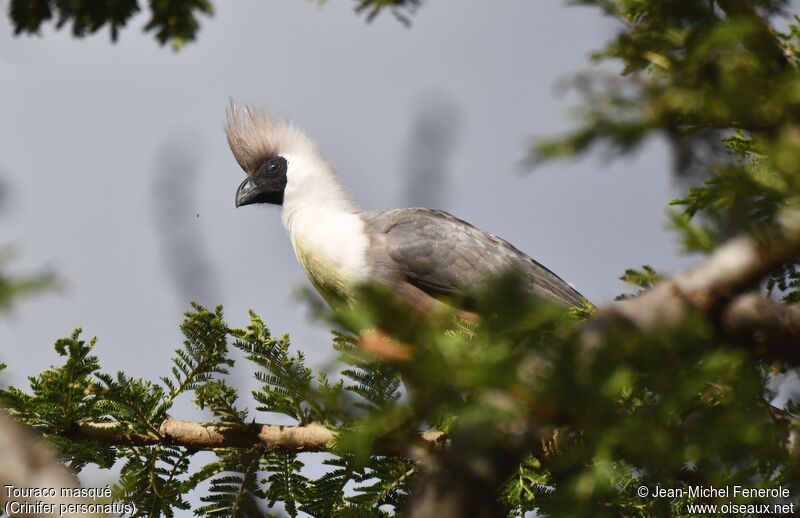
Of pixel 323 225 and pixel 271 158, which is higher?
pixel 271 158

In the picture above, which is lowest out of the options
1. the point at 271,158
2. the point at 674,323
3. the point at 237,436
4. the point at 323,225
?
the point at 674,323

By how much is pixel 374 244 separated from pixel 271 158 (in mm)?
1821

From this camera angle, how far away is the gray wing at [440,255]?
5.80 meters

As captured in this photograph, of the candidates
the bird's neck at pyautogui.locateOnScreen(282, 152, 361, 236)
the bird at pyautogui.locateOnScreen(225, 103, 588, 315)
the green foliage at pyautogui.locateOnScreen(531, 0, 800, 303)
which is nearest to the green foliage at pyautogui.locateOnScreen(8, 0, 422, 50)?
the green foliage at pyautogui.locateOnScreen(531, 0, 800, 303)

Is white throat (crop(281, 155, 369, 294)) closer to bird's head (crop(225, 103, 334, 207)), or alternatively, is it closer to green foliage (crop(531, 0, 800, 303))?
bird's head (crop(225, 103, 334, 207))

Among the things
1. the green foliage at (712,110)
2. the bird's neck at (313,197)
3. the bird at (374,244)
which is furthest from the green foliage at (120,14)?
the bird's neck at (313,197)

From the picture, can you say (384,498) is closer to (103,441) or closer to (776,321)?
(103,441)

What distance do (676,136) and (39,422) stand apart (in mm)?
2937

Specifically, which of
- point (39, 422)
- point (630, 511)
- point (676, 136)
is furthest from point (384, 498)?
point (676, 136)

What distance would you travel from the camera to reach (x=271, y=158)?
726cm

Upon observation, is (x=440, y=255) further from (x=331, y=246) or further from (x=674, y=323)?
(x=674, y=323)

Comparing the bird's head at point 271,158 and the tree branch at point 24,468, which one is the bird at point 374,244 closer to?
the bird's head at point 271,158

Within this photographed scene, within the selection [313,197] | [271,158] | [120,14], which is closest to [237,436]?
[120,14]

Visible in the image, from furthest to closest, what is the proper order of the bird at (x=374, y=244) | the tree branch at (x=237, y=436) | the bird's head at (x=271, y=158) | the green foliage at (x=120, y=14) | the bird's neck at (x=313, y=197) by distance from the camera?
the bird's head at (x=271, y=158) < the bird's neck at (x=313, y=197) < the bird at (x=374, y=244) < the tree branch at (x=237, y=436) < the green foliage at (x=120, y=14)
